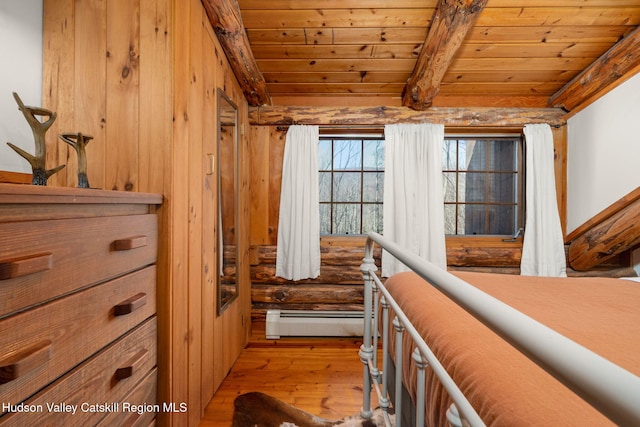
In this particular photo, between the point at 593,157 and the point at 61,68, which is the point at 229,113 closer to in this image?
the point at 61,68

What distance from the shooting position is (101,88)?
1.37 m

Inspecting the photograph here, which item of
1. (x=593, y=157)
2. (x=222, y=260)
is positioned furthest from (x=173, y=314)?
(x=593, y=157)

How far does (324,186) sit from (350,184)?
10.0 inches

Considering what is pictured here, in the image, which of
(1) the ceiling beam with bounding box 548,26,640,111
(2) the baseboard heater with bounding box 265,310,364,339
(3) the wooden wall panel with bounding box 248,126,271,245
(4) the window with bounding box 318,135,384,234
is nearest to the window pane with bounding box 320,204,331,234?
(4) the window with bounding box 318,135,384,234

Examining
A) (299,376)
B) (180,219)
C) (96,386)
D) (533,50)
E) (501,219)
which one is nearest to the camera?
(96,386)

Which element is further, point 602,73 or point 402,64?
point 402,64

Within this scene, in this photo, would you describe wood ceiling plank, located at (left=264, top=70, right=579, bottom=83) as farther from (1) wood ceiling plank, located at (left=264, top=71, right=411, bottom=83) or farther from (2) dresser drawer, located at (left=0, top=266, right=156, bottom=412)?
(2) dresser drawer, located at (left=0, top=266, right=156, bottom=412)

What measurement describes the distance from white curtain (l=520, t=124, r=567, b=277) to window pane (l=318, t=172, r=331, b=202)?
1.75m

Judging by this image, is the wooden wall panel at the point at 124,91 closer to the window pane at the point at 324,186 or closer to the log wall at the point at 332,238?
the log wall at the point at 332,238

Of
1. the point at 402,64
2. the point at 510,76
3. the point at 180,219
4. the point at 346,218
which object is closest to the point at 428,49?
the point at 402,64

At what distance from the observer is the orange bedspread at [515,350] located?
1.79ft

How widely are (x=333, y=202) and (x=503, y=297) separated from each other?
2.08 metres

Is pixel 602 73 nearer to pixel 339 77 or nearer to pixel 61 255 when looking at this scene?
pixel 339 77

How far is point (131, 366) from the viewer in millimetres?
1093
